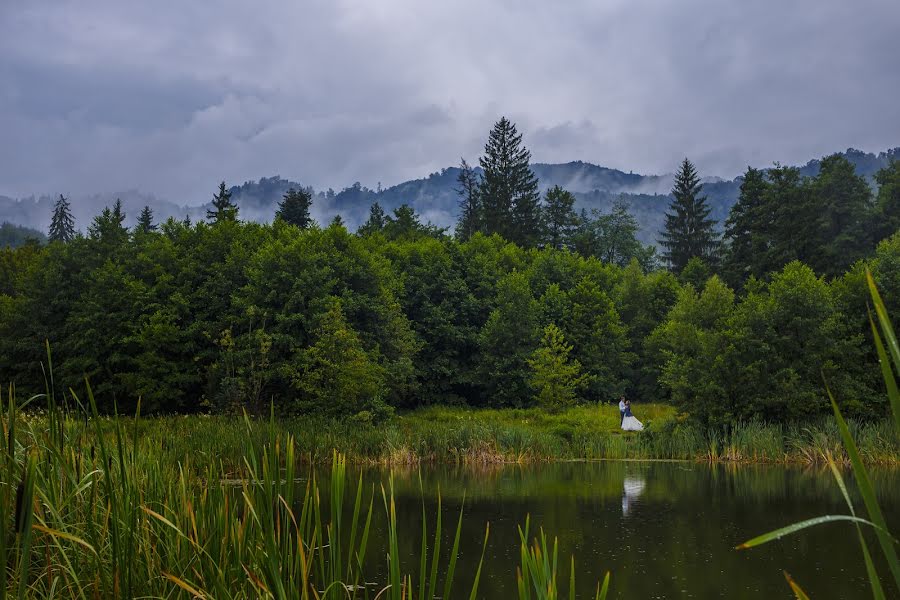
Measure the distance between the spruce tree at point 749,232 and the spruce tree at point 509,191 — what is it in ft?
51.1

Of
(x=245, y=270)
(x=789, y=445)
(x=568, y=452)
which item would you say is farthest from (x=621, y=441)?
(x=245, y=270)

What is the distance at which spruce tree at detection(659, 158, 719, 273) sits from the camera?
209ft

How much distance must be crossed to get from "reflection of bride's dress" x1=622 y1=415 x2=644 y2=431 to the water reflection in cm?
883

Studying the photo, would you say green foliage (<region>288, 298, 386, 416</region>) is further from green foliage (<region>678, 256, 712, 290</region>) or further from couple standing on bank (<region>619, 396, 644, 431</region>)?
green foliage (<region>678, 256, 712, 290</region>)

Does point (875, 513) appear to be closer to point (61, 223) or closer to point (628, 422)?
point (628, 422)

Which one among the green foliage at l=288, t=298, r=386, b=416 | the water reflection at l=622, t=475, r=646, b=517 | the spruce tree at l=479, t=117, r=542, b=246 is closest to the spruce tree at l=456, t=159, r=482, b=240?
the spruce tree at l=479, t=117, r=542, b=246

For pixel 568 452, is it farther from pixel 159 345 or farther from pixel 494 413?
pixel 159 345

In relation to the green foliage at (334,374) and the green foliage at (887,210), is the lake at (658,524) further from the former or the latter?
the green foliage at (887,210)

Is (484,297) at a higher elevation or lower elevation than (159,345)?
higher

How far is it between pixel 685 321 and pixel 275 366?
18985 millimetres

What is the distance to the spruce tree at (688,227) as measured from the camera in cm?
6366

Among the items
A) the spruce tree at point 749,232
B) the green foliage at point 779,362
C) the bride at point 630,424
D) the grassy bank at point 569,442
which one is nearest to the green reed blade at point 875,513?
the grassy bank at point 569,442

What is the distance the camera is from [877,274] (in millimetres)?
26188

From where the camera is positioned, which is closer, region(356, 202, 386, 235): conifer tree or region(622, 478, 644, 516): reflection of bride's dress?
region(622, 478, 644, 516): reflection of bride's dress
